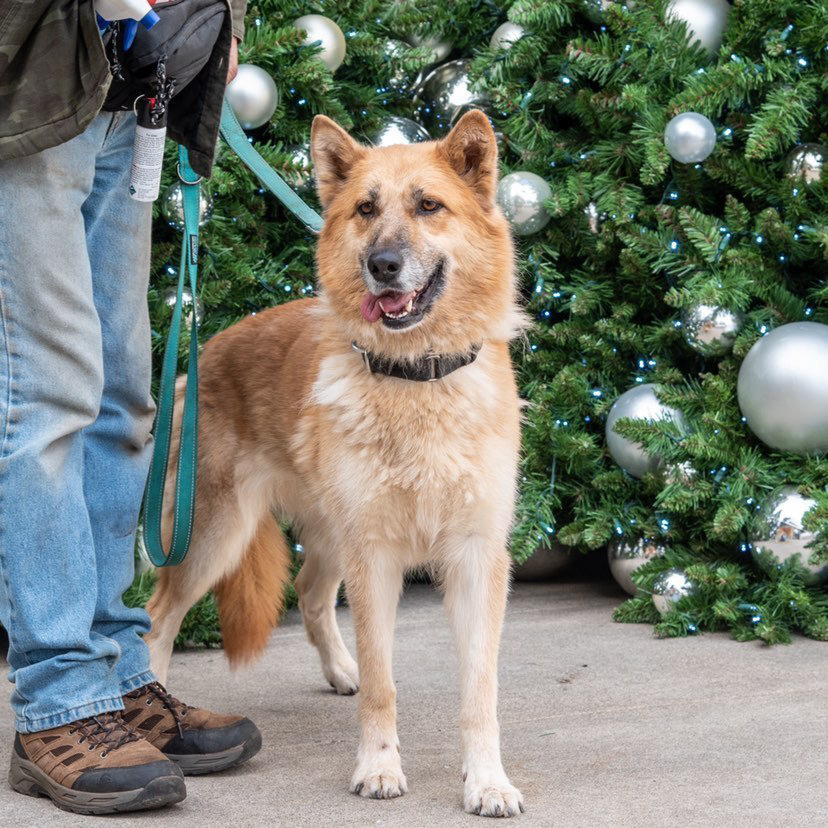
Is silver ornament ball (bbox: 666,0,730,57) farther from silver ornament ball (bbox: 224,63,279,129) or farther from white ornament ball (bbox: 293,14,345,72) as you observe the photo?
silver ornament ball (bbox: 224,63,279,129)

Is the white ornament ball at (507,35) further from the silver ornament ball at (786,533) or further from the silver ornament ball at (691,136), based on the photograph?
the silver ornament ball at (786,533)

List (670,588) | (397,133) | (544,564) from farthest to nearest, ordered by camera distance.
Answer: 1. (544,564)
2. (397,133)
3. (670,588)

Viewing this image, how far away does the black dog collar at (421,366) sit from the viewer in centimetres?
256

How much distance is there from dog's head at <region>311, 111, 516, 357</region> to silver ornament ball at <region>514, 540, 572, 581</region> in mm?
2023

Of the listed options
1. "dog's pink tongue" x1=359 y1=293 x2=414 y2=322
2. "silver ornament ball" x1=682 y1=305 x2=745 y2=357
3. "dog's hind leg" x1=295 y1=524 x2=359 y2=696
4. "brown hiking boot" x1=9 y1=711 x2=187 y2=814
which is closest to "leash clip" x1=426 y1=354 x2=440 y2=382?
"dog's pink tongue" x1=359 y1=293 x2=414 y2=322

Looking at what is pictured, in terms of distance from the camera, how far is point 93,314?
223cm

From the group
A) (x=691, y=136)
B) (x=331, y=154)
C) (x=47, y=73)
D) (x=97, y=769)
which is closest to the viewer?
(x=47, y=73)

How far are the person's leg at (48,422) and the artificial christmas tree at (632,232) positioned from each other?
→ 166 centimetres

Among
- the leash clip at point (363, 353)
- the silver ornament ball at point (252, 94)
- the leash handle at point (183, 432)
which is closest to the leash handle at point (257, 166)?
the leash handle at point (183, 432)

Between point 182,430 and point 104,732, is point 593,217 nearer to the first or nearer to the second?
point 182,430

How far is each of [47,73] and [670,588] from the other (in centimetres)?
266

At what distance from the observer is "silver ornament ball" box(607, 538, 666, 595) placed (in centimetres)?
402

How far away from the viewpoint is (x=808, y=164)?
3680mm

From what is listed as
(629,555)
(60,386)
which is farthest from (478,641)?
(629,555)
